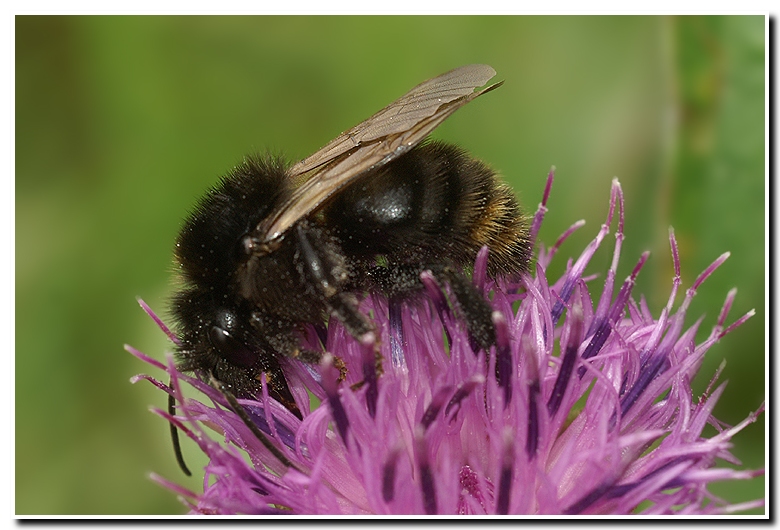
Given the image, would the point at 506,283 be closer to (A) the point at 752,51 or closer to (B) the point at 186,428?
(B) the point at 186,428

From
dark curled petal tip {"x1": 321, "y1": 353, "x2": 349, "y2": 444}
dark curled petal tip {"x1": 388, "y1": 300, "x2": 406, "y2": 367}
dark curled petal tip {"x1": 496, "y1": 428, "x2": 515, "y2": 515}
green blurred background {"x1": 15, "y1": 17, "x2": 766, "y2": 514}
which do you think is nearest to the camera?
dark curled petal tip {"x1": 496, "y1": 428, "x2": 515, "y2": 515}

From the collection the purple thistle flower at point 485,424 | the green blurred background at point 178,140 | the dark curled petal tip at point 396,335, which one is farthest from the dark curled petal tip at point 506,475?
the green blurred background at point 178,140

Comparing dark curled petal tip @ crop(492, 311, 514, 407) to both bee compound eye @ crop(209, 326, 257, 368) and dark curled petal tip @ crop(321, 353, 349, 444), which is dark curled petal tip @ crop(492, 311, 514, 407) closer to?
dark curled petal tip @ crop(321, 353, 349, 444)

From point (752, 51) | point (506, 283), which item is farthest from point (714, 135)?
point (506, 283)

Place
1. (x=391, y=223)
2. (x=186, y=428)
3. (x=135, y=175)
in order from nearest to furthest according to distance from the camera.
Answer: (x=391, y=223), (x=186, y=428), (x=135, y=175)

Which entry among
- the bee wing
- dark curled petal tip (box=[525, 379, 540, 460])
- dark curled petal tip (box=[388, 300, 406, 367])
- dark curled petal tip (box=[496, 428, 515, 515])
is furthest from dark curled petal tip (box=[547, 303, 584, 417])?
the bee wing

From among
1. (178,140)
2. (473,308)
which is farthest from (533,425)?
(178,140)

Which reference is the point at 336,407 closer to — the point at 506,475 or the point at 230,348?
the point at 230,348
